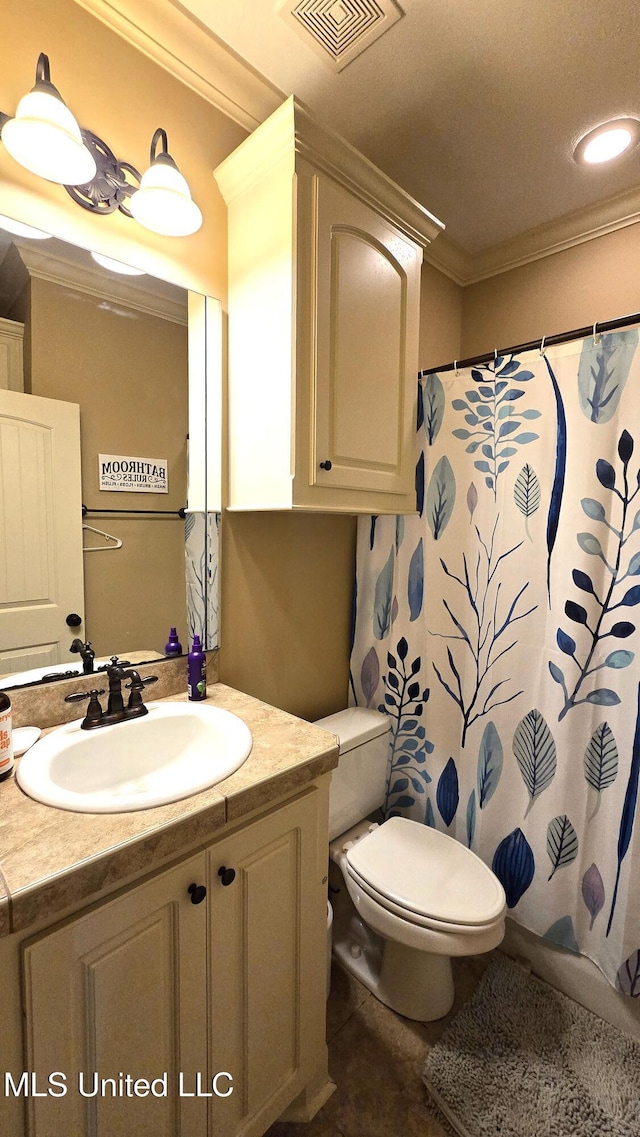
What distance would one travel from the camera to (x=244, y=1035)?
3.04ft

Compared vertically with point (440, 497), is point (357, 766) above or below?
below

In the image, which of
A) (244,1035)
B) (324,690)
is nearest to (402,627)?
(324,690)

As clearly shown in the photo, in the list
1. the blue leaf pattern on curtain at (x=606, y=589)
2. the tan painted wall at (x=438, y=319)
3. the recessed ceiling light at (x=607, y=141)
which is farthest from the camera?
the tan painted wall at (x=438, y=319)

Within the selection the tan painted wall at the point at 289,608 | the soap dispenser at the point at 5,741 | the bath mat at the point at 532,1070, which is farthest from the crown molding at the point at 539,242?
the bath mat at the point at 532,1070

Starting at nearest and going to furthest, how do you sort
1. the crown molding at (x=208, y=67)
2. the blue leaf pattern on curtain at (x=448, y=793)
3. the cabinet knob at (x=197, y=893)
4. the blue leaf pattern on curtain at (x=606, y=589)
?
the cabinet knob at (x=197, y=893) → the crown molding at (x=208, y=67) → the blue leaf pattern on curtain at (x=606, y=589) → the blue leaf pattern on curtain at (x=448, y=793)

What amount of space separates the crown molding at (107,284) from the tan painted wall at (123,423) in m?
0.02

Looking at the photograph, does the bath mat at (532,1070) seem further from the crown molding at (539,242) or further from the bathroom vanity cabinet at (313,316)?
the crown molding at (539,242)

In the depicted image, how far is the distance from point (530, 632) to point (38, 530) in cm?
139

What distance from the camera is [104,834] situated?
71cm

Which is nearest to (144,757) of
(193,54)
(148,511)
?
(148,511)

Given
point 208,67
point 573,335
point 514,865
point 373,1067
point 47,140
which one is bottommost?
point 373,1067

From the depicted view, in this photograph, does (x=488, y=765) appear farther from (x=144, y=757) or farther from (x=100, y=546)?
(x=100, y=546)

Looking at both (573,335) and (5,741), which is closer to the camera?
(5,741)

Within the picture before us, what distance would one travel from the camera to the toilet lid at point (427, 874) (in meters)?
1.22
